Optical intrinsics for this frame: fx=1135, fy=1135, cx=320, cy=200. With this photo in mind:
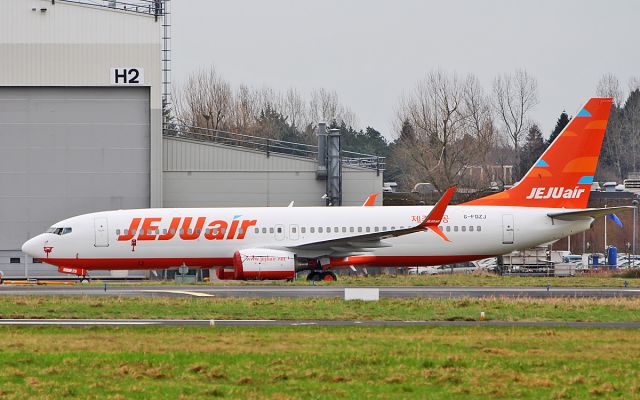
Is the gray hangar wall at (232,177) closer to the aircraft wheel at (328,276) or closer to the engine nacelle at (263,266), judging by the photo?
the aircraft wheel at (328,276)

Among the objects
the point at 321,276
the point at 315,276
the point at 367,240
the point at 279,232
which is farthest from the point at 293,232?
the point at 367,240

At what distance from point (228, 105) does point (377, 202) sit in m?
52.6

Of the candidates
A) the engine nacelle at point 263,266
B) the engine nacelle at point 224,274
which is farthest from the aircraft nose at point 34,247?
the engine nacelle at point 263,266

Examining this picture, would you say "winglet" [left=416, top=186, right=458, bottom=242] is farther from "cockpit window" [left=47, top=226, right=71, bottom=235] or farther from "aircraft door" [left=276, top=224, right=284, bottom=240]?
"cockpit window" [left=47, top=226, right=71, bottom=235]

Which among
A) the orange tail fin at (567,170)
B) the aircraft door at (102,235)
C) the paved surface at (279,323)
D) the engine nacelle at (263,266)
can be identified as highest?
the orange tail fin at (567,170)

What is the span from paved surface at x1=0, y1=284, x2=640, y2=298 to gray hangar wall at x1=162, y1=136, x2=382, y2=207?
20.4m

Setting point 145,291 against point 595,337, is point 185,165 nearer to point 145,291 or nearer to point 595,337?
point 145,291

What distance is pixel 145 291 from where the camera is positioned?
35.5 metres

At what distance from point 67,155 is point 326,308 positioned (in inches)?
1269

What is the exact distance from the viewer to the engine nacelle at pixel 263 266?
138ft

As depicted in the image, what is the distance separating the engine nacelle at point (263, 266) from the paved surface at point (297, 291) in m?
4.27

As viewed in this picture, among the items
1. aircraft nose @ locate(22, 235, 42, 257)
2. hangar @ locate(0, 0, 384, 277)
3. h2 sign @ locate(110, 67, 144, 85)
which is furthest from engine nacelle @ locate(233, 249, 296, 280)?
h2 sign @ locate(110, 67, 144, 85)

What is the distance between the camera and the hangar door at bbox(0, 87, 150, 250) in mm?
56500

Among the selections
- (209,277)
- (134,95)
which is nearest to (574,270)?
(209,277)
